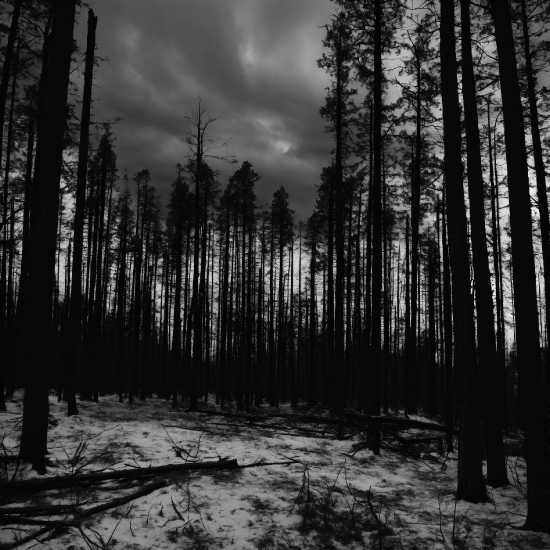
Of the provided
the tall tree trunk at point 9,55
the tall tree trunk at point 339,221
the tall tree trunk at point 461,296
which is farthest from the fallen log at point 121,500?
the tall tree trunk at point 9,55

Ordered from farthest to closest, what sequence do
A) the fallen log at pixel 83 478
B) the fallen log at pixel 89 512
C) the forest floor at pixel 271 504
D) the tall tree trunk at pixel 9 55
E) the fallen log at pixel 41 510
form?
the tall tree trunk at pixel 9 55 → the fallen log at pixel 83 478 → the forest floor at pixel 271 504 → the fallen log at pixel 41 510 → the fallen log at pixel 89 512

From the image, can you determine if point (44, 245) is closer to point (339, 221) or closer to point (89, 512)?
point (89, 512)

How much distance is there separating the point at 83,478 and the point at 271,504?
258 cm

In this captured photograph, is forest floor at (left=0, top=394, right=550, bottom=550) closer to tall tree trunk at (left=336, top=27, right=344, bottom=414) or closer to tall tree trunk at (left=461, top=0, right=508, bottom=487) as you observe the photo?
tall tree trunk at (left=461, top=0, right=508, bottom=487)

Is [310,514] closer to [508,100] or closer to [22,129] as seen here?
[508,100]

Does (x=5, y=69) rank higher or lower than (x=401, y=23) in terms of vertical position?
lower

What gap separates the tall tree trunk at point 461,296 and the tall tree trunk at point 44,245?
6444mm

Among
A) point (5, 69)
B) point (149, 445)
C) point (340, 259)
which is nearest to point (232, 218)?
point (340, 259)

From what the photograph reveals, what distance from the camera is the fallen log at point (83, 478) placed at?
4.53 meters

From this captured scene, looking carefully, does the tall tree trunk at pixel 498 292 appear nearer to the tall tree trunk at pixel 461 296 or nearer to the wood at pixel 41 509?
the tall tree trunk at pixel 461 296

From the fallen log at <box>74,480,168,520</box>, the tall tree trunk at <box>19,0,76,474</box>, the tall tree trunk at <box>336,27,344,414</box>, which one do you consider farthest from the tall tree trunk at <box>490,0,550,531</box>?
the tall tree trunk at <box>336,27,344,414</box>

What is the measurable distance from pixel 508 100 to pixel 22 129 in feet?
47.2

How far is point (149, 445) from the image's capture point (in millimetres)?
7648

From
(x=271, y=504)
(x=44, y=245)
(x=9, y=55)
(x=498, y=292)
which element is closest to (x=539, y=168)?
(x=498, y=292)
